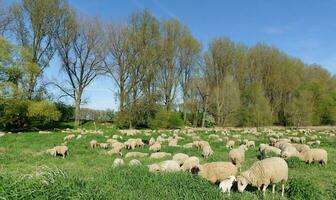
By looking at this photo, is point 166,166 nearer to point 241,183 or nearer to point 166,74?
point 241,183

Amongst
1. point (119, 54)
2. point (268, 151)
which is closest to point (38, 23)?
point (119, 54)

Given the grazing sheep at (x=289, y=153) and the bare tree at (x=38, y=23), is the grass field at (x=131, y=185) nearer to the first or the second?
the grazing sheep at (x=289, y=153)

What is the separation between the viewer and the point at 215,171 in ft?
30.8

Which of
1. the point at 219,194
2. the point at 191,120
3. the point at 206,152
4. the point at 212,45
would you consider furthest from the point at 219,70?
the point at 219,194

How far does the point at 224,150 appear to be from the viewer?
60.3ft

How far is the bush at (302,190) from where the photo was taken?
7.93 m

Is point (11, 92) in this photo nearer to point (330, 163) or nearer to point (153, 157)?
point (153, 157)

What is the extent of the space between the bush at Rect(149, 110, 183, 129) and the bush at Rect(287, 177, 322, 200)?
3477 cm

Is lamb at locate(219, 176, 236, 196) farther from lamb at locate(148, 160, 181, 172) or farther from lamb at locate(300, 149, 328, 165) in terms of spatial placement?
lamb at locate(300, 149, 328, 165)

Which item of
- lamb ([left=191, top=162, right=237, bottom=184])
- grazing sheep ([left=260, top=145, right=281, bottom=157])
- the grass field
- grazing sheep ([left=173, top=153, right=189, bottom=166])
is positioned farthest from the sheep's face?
grazing sheep ([left=260, top=145, right=281, bottom=157])

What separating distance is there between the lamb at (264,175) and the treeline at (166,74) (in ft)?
95.9

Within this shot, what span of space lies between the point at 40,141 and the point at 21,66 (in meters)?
15.4

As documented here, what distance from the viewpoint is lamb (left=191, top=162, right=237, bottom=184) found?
Result: 9297 millimetres

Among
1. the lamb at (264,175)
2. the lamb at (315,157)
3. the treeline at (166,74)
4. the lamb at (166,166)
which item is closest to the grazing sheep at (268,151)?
the lamb at (315,157)
